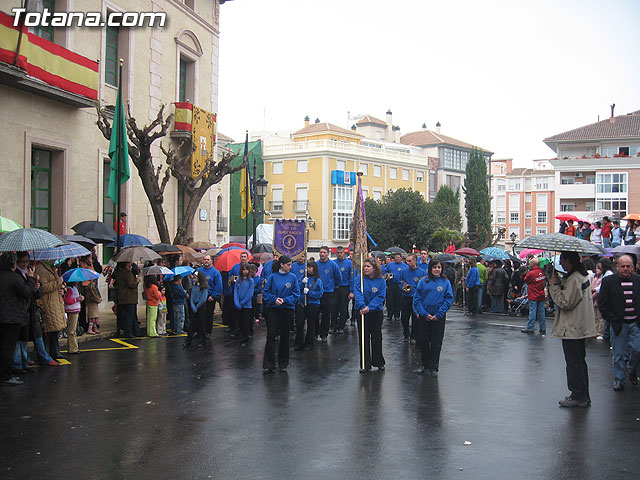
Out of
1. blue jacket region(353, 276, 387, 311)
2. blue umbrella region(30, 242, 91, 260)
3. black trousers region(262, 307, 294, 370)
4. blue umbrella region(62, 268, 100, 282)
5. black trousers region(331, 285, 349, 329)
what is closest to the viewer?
black trousers region(262, 307, 294, 370)

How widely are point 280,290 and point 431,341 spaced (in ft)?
8.13

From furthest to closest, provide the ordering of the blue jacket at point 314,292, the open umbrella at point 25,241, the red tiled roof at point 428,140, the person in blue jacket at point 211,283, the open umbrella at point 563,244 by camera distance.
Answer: the red tiled roof at point 428,140, the person in blue jacket at point 211,283, the blue jacket at point 314,292, the open umbrella at point 25,241, the open umbrella at point 563,244

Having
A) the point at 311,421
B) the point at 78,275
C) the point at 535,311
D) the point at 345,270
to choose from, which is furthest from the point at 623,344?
the point at 78,275

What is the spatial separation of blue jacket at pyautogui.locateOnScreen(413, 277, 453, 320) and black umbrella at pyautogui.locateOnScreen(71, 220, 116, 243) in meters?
9.00

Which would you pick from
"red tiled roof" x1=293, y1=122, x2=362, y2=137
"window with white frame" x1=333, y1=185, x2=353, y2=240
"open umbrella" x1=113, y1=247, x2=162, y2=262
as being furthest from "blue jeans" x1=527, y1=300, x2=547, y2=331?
"red tiled roof" x1=293, y1=122, x2=362, y2=137

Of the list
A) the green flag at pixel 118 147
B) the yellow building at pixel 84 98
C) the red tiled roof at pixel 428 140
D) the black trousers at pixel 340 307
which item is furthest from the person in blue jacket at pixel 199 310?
the red tiled roof at pixel 428 140

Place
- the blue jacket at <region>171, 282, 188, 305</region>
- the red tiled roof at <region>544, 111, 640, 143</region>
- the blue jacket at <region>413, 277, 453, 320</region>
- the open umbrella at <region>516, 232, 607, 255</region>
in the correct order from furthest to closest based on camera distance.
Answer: the red tiled roof at <region>544, 111, 640, 143</region> < the blue jacket at <region>171, 282, 188, 305</region> < the blue jacket at <region>413, 277, 453, 320</region> < the open umbrella at <region>516, 232, 607, 255</region>

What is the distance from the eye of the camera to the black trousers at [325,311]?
46.2 feet

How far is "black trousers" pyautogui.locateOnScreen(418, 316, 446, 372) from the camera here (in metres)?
10.0

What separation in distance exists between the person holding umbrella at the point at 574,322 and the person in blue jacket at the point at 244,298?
6.36 meters

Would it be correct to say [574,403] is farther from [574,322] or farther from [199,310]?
[199,310]

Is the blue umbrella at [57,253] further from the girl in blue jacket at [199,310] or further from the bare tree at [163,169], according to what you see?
the bare tree at [163,169]

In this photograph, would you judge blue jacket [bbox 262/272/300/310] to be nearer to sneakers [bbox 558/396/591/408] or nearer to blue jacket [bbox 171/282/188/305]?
sneakers [bbox 558/396/591/408]

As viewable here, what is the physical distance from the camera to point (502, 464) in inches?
230
